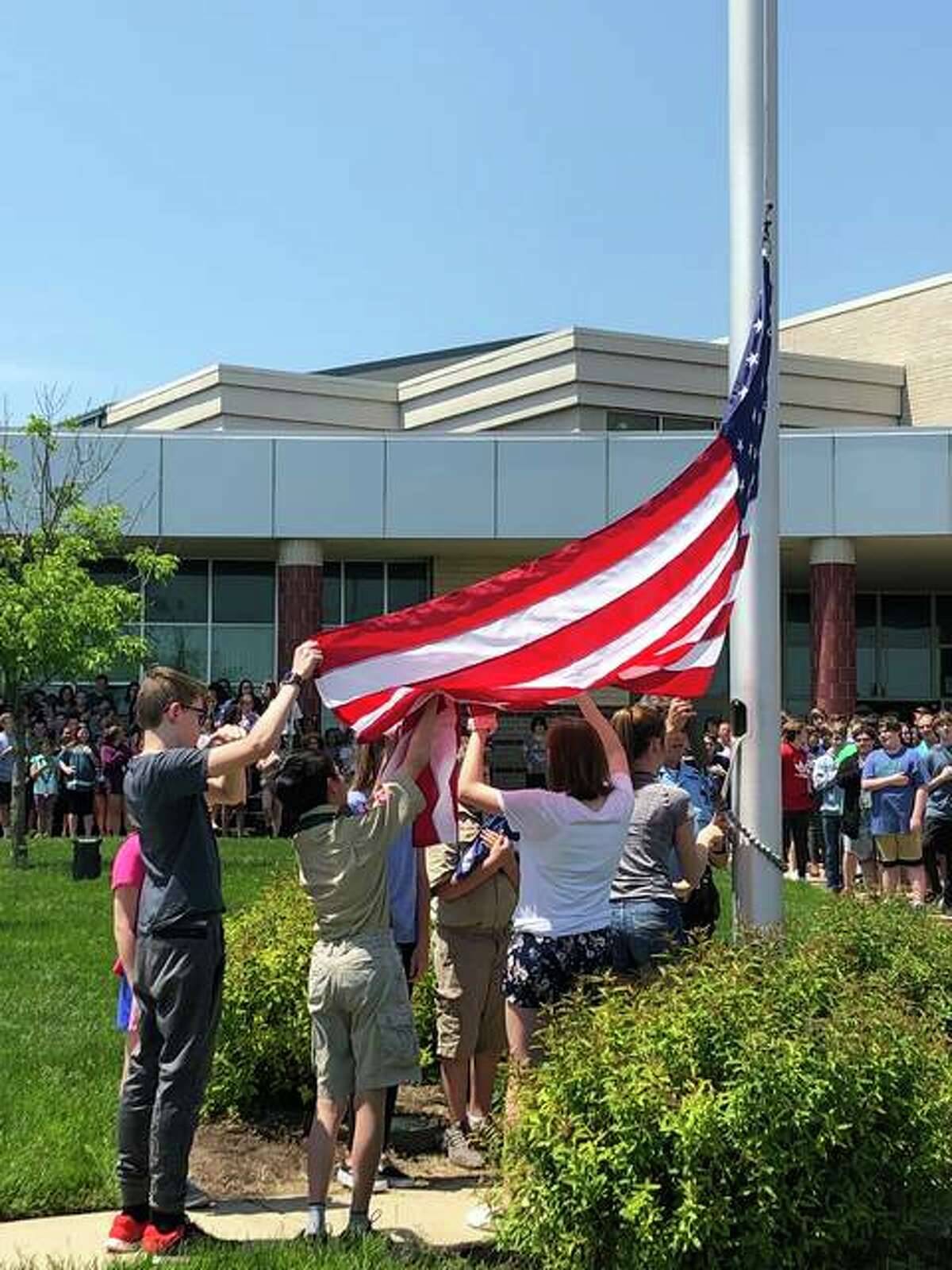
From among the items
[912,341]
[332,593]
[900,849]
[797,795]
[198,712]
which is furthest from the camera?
[912,341]

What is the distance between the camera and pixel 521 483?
26578mm

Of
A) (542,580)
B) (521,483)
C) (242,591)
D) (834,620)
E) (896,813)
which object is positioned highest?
(521,483)

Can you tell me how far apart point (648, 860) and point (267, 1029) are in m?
2.04

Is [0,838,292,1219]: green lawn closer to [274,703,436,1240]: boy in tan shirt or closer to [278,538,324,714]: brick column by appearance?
[274,703,436,1240]: boy in tan shirt

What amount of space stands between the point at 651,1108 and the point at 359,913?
137 centimetres

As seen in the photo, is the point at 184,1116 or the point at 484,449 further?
the point at 484,449

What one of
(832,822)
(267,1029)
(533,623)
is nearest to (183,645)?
(832,822)

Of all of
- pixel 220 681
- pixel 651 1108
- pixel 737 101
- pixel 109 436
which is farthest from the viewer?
pixel 109 436

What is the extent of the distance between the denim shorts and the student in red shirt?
10450mm

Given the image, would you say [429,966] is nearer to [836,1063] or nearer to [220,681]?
[836,1063]

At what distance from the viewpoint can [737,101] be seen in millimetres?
6969

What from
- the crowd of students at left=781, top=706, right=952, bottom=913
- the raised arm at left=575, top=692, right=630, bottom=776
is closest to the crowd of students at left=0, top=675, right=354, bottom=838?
the crowd of students at left=781, top=706, right=952, bottom=913

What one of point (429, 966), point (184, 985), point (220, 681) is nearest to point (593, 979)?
point (184, 985)

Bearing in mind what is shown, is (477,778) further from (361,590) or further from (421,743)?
(361,590)
